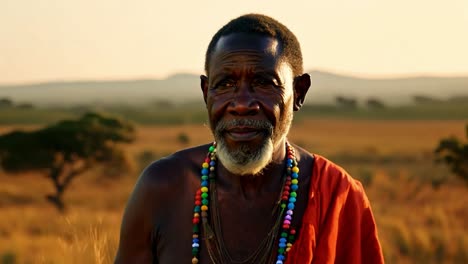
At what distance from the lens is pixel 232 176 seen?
151 inches

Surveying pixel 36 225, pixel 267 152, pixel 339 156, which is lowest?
pixel 339 156

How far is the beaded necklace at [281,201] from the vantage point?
3670mm

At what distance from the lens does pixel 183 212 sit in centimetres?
379

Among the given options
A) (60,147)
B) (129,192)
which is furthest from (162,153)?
(60,147)

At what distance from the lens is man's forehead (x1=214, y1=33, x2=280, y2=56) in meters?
3.56

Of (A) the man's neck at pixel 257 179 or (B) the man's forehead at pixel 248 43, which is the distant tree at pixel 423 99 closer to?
(A) the man's neck at pixel 257 179

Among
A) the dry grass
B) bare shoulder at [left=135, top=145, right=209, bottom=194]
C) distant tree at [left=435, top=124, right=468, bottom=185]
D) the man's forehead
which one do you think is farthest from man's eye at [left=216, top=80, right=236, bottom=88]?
distant tree at [left=435, top=124, right=468, bottom=185]

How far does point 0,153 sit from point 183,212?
1690 cm

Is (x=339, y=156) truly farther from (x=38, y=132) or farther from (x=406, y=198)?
(x=38, y=132)

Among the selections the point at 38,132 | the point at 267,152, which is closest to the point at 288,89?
the point at 267,152

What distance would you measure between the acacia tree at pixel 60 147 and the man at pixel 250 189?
16.0m

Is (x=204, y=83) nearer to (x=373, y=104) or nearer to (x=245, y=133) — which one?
(x=245, y=133)

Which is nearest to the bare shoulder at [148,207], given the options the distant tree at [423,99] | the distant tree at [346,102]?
the distant tree at [346,102]

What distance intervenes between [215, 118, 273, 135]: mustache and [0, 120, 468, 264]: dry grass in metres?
1.74
